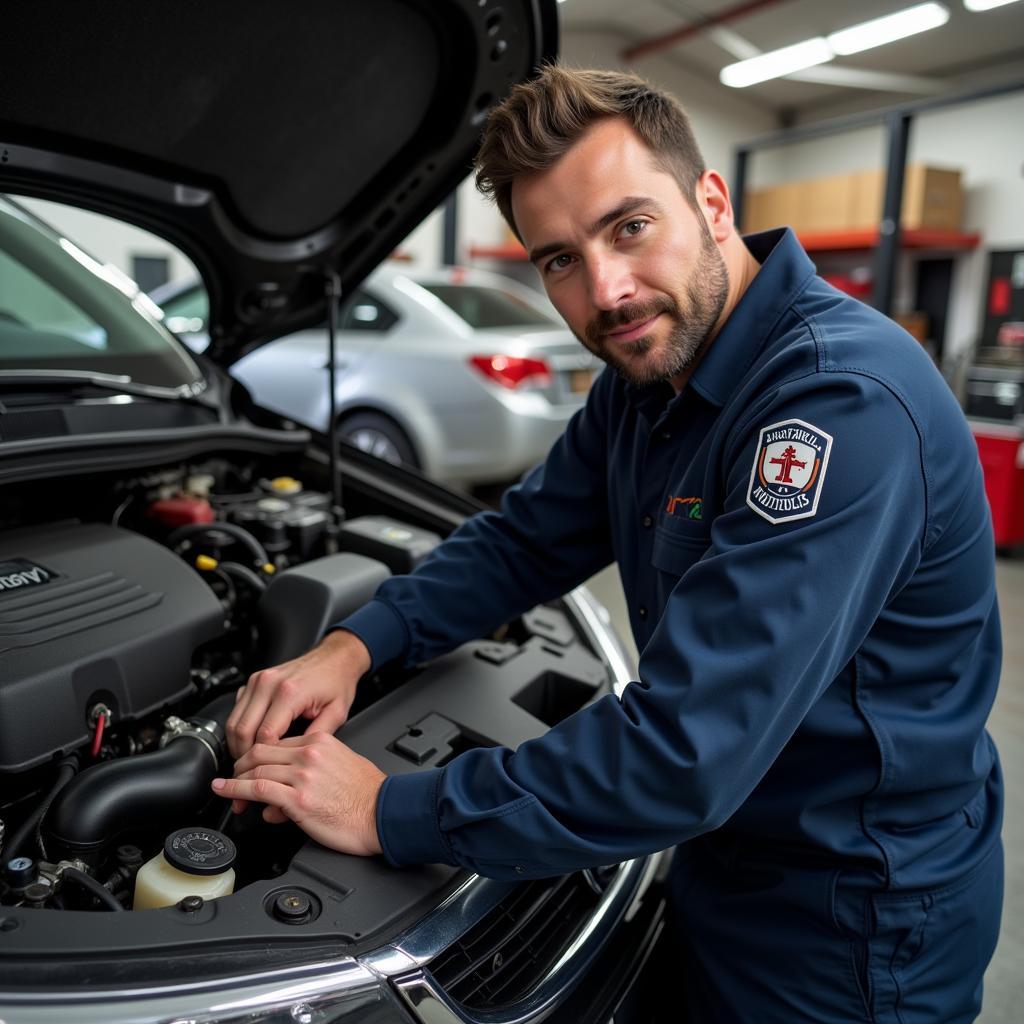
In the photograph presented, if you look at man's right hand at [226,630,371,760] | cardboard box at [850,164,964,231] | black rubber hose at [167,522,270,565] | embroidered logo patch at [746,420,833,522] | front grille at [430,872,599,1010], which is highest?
cardboard box at [850,164,964,231]

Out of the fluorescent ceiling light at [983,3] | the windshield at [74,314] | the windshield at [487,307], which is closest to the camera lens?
the windshield at [74,314]

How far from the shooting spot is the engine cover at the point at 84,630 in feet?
3.14

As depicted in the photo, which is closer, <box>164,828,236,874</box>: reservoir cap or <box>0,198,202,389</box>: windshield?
<box>164,828,236,874</box>: reservoir cap

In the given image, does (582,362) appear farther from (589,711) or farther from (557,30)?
(589,711)

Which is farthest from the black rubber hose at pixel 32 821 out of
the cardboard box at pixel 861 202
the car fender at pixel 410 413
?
the cardboard box at pixel 861 202

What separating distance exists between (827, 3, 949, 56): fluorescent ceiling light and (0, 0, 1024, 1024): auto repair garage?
8.01m

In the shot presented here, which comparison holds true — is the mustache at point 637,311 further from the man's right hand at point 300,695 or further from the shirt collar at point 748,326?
the man's right hand at point 300,695

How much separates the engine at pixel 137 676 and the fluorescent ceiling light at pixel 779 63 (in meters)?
8.91

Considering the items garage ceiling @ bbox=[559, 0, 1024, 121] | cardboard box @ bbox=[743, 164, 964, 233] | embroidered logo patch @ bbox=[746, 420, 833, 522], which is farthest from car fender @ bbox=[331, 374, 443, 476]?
garage ceiling @ bbox=[559, 0, 1024, 121]

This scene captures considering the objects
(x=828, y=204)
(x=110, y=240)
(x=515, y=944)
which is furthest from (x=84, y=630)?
(x=828, y=204)

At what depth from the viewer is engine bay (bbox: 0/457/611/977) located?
0.81m

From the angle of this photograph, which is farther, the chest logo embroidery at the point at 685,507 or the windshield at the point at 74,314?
the windshield at the point at 74,314

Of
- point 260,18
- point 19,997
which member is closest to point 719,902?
point 19,997

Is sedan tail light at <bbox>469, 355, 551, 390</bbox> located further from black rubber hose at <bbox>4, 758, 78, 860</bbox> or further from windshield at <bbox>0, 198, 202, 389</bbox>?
black rubber hose at <bbox>4, 758, 78, 860</bbox>
